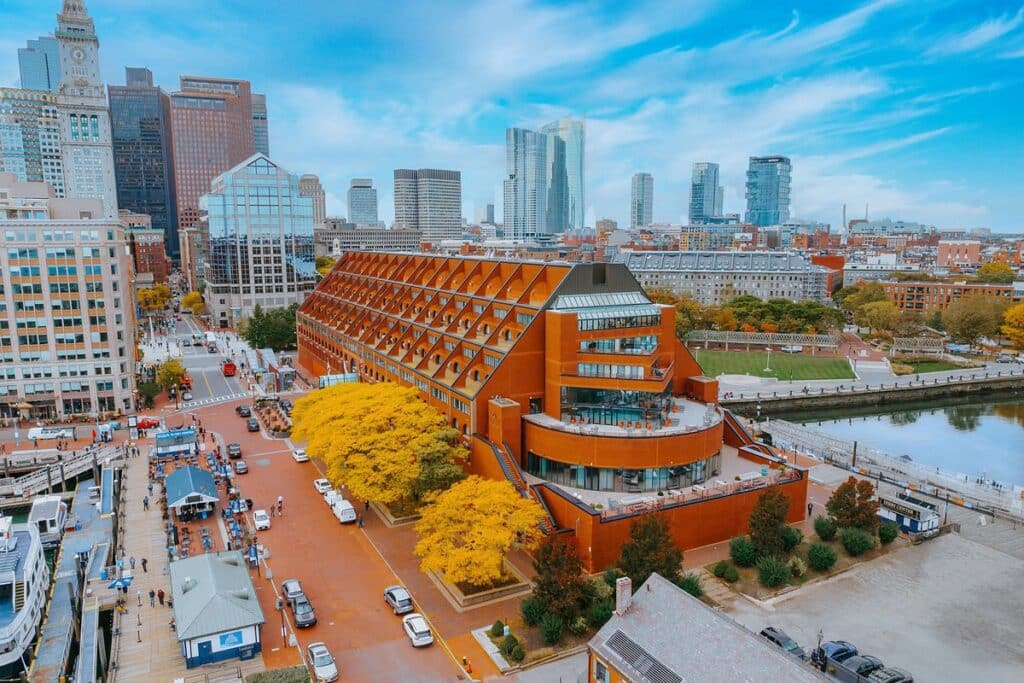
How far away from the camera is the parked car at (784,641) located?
33.3 meters

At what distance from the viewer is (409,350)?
2657 inches

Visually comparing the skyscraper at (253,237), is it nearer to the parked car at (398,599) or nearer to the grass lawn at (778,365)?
the grass lawn at (778,365)

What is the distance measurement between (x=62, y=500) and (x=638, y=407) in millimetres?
49813

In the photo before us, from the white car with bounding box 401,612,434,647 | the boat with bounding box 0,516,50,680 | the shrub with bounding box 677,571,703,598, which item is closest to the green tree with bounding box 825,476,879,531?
the shrub with bounding box 677,571,703,598

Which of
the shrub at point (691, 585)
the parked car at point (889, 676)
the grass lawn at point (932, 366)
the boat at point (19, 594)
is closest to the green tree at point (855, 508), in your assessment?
the shrub at point (691, 585)

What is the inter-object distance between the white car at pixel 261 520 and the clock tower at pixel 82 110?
17221cm

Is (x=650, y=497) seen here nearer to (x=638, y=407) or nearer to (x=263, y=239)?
(x=638, y=407)

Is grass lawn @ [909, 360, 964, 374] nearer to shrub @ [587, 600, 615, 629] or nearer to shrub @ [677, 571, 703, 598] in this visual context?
shrub @ [677, 571, 703, 598]

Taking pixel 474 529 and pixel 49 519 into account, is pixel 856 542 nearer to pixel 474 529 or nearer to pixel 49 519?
pixel 474 529

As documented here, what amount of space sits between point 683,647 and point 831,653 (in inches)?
468

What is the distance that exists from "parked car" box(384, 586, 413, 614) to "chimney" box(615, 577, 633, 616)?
14.0m

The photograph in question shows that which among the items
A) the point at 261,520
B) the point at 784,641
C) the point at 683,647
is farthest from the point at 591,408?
the point at 683,647

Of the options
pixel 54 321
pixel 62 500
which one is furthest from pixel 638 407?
pixel 54 321

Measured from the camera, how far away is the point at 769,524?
42.3 meters
